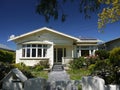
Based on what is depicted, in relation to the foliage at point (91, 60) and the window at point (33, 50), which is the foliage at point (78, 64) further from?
the window at point (33, 50)

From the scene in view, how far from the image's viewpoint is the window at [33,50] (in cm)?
2878

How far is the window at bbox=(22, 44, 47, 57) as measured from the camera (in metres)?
28.8

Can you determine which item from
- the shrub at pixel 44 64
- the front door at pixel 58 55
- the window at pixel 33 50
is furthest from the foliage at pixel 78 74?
the front door at pixel 58 55

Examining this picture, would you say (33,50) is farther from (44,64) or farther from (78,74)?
(78,74)

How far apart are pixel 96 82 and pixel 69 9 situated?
3572mm

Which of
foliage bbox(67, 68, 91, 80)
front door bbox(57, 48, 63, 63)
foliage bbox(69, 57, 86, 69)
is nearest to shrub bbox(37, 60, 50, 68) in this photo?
foliage bbox(69, 57, 86, 69)

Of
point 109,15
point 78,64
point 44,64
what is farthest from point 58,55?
point 109,15

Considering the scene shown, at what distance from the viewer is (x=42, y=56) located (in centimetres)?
2889

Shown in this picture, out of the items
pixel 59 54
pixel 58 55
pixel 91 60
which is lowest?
pixel 91 60

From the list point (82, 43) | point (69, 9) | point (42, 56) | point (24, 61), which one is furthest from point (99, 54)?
point (69, 9)

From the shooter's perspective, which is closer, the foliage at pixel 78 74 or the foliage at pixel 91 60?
the foliage at pixel 78 74

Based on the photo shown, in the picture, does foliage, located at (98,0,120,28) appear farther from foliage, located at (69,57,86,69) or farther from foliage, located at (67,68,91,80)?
foliage, located at (69,57,86,69)

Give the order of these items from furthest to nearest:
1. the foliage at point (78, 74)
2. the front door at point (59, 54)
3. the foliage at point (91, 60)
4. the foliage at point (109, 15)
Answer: the front door at point (59, 54)
the foliage at point (91, 60)
the foliage at point (78, 74)
the foliage at point (109, 15)

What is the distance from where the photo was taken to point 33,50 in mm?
28953
